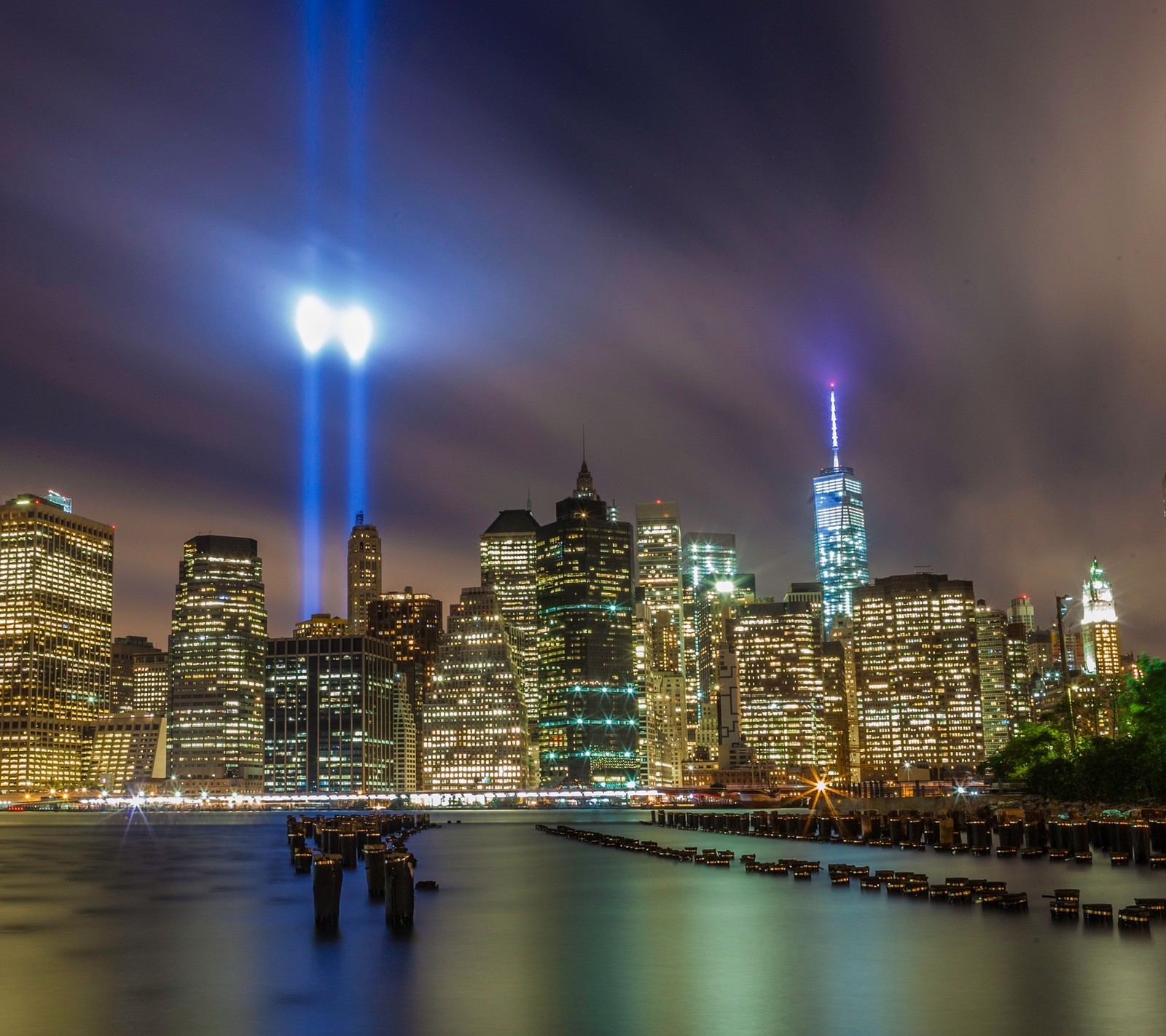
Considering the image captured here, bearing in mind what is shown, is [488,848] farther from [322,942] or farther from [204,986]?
[204,986]

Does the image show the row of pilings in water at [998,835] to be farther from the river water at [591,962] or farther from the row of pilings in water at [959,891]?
the row of pilings in water at [959,891]

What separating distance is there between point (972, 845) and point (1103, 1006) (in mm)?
73336

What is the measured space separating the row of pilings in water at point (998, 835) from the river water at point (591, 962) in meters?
9.90

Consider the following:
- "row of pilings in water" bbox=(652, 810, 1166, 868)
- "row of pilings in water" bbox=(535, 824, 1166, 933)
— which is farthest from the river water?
"row of pilings in water" bbox=(652, 810, 1166, 868)

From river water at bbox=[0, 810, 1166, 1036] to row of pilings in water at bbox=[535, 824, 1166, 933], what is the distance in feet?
3.70

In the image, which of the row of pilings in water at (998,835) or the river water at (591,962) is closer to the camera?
the river water at (591,962)

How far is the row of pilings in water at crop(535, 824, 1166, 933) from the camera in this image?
52875 millimetres

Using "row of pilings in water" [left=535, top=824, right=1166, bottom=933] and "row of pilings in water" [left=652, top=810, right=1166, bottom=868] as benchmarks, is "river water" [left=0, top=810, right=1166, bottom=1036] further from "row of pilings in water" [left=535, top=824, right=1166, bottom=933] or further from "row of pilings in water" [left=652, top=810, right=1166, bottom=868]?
"row of pilings in water" [left=652, top=810, right=1166, bottom=868]

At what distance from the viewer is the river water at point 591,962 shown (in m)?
37.7

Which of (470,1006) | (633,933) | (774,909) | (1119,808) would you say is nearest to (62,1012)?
(470,1006)

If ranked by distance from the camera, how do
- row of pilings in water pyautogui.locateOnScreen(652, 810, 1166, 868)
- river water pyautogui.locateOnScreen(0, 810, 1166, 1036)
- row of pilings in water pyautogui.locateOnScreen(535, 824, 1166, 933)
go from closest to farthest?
river water pyautogui.locateOnScreen(0, 810, 1166, 1036) → row of pilings in water pyautogui.locateOnScreen(535, 824, 1166, 933) → row of pilings in water pyautogui.locateOnScreen(652, 810, 1166, 868)

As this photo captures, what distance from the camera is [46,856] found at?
135m

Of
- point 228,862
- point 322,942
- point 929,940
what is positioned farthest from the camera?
point 228,862

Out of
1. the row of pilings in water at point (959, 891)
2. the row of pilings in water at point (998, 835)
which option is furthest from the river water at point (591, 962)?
the row of pilings in water at point (998, 835)
